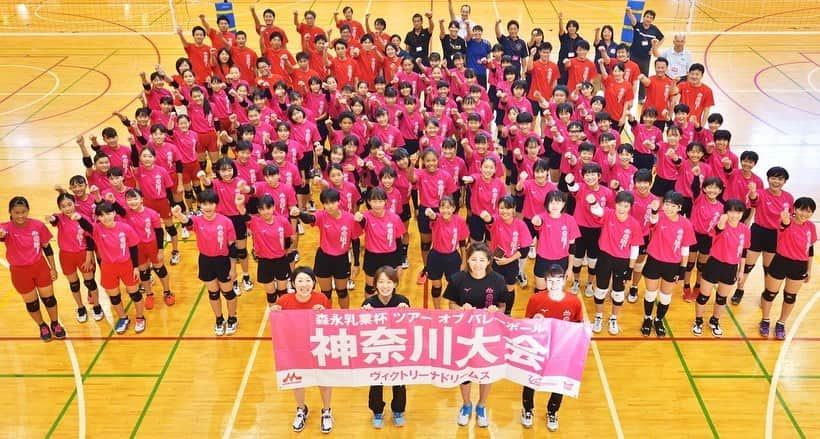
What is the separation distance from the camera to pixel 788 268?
8.16m

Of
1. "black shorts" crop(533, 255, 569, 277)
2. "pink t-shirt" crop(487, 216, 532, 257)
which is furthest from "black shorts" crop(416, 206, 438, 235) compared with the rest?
"black shorts" crop(533, 255, 569, 277)

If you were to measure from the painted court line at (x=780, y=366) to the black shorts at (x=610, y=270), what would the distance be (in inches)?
81.5

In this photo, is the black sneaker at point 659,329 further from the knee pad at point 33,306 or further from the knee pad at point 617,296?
the knee pad at point 33,306

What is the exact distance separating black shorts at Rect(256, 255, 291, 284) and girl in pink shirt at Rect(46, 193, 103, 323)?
2.30m

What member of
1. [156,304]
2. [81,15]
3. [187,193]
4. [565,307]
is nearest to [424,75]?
[187,193]

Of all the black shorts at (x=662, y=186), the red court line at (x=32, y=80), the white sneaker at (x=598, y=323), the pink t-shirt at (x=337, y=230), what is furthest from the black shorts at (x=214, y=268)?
the red court line at (x=32, y=80)

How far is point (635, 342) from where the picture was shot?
8664mm

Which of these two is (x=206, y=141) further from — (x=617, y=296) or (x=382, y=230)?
(x=617, y=296)

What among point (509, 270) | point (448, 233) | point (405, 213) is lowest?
point (509, 270)

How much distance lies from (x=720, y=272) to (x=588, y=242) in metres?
1.71

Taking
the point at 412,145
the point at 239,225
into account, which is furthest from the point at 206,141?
the point at 412,145

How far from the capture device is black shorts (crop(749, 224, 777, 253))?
28.8ft

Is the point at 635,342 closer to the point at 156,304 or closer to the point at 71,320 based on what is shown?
the point at 156,304

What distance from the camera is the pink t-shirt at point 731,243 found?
7.91 metres
